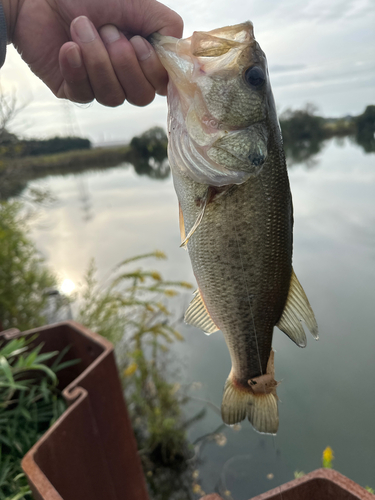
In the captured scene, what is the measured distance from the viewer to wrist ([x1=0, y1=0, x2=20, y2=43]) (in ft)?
4.41

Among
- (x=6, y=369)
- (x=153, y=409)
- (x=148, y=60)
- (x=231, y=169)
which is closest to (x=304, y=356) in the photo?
(x=153, y=409)

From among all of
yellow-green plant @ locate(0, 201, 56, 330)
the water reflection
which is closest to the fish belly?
yellow-green plant @ locate(0, 201, 56, 330)

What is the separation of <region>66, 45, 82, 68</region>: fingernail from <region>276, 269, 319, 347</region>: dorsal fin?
3.69ft

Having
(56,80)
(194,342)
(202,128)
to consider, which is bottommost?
(194,342)

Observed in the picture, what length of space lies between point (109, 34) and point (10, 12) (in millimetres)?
508

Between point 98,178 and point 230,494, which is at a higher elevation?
point 98,178

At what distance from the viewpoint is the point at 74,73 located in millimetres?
1207

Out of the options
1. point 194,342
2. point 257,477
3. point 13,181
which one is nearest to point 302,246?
point 194,342

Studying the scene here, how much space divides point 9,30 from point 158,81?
2.40 ft

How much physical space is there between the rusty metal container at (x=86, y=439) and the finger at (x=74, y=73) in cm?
146

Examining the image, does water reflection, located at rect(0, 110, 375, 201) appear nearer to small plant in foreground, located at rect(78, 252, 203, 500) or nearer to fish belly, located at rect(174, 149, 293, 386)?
A: small plant in foreground, located at rect(78, 252, 203, 500)

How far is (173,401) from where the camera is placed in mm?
4105

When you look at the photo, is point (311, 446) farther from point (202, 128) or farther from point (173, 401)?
point (202, 128)

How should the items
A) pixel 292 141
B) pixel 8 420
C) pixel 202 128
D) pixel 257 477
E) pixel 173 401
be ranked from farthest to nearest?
pixel 292 141, pixel 257 477, pixel 173 401, pixel 8 420, pixel 202 128
